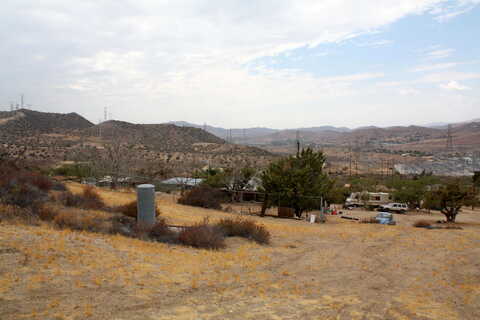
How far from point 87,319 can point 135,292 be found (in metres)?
1.76

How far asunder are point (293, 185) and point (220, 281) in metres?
22.5

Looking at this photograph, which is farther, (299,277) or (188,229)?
(188,229)

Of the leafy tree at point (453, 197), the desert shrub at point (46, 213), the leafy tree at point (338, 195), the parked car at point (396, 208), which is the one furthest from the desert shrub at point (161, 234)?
the parked car at point (396, 208)

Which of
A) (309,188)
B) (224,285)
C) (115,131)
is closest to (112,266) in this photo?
(224,285)

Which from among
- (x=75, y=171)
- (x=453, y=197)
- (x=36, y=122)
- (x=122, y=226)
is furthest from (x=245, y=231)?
(x=36, y=122)

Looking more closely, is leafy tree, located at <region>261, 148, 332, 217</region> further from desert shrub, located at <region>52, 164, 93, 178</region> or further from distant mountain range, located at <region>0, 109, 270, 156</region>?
distant mountain range, located at <region>0, 109, 270, 156</region>

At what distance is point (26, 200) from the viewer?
15.1 m

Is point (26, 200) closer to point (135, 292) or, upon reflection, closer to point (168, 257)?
point (168, 257)

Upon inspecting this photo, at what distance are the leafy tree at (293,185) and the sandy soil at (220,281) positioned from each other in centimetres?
1639

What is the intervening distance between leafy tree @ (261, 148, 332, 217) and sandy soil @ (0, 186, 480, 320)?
16.4 meters

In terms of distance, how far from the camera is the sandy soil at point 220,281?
8.02m

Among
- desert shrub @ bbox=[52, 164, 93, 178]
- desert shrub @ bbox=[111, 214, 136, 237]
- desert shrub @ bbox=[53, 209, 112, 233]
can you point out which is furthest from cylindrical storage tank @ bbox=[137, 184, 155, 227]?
desert shrub @ bbox=[52, 164, 93, 178]

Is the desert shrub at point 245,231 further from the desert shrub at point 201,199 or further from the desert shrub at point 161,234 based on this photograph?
the desert shrub at point 201,199

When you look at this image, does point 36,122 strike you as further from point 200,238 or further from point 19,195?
point 200,238
